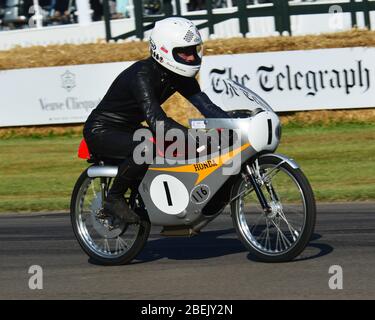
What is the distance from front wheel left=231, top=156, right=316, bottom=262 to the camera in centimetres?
666

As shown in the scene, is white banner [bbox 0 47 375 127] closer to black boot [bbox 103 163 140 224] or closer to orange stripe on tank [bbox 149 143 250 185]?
black boot [bbox 103 163 140 224]

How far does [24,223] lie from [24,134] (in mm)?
8745

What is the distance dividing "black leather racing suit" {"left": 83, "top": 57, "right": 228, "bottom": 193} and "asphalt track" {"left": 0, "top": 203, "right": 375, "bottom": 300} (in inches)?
28.7

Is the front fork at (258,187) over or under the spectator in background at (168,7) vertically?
under

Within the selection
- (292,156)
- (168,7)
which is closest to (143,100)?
(292,156)

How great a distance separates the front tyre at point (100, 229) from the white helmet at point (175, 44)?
1063 millimetres

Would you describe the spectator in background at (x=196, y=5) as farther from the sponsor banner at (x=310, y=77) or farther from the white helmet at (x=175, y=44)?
the white helmet at (x=175, y=44)

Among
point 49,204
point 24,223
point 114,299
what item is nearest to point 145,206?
point 114,299

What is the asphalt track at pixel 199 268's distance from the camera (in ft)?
20.4

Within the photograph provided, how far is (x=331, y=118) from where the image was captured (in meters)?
16.9

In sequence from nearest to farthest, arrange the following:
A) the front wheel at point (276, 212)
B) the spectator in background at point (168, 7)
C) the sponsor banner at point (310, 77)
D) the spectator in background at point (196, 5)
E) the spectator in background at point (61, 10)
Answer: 1. the front wheel at point (276, 212)
2. the sponsor banner at point (310, 77)
3. the spectator in background at point (168, 7)
4. the spectator in background at point (196, 5)
5. the spectator in background at point (61, 10)

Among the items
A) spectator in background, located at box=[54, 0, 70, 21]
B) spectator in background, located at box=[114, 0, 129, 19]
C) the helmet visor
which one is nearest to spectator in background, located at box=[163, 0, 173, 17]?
spectator in background, located at box=[114, 0, 129, 19]

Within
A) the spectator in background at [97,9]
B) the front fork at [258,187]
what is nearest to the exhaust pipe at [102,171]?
the front fork at [258,187]
